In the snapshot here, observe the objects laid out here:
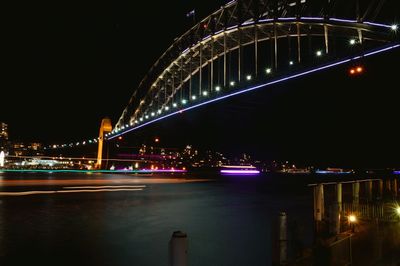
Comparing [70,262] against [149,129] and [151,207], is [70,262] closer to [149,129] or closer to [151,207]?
[151,207]

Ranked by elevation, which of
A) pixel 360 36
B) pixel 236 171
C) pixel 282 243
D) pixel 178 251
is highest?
pixel 360 36

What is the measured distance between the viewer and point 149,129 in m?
77.8

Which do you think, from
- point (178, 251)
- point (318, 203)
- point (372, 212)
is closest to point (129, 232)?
point (318, 203)

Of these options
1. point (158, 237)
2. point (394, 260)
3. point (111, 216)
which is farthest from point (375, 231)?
point (111, 216)

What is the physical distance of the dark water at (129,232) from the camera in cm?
571

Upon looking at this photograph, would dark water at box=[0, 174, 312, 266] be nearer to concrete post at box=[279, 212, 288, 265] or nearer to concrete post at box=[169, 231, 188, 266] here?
concrete post at box=[279, 212, 288, 265]

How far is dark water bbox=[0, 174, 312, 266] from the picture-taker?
18.7ft

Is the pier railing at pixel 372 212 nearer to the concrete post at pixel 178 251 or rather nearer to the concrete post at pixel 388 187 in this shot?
the concrete post at pixel 388 187

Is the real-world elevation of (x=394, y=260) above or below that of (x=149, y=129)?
below

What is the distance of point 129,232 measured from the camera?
759 cm

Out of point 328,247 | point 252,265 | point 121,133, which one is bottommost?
point 252,265

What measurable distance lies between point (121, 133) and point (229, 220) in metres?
65.7

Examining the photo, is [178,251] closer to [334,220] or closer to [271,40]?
[334,220]

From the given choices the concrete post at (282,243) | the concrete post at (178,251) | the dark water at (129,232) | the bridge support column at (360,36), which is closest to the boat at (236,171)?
the bridge support column at (360,36)
